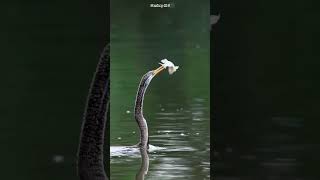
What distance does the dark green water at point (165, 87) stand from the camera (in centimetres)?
292

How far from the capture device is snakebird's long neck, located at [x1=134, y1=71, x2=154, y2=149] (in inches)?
117

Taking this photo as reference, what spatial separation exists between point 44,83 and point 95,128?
18.6 inches

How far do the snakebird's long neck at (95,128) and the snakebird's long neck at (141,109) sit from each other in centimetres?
22

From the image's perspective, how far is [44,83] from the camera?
2992mm

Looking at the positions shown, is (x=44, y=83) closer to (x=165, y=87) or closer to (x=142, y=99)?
(x=142, y=99)

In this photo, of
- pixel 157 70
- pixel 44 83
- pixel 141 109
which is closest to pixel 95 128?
pixel 141 109

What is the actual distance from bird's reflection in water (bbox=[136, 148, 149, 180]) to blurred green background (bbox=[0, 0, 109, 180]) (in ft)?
1.48

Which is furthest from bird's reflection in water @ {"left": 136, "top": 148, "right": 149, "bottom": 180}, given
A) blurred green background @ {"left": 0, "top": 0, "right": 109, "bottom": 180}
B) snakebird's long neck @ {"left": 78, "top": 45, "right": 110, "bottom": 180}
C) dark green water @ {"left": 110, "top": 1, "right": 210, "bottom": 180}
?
blurred green background @ {"left": 0, "top": 0, "right": 109, "bottom": 180}
